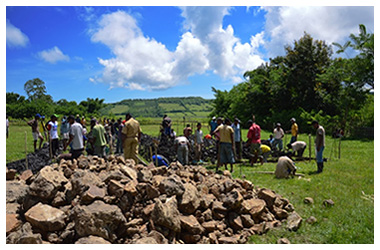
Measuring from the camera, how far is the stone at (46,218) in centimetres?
391

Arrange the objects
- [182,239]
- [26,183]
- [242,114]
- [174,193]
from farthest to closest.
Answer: [242,114], [26,183], [174,193], [182,239]

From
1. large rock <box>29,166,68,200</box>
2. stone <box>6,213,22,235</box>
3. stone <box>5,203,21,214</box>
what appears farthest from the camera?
stone <box>5,203,21,214</box>

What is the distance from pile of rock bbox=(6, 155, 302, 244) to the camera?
3938 millimetres

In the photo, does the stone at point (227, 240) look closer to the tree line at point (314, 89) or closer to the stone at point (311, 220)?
the stone at point (311, 220)

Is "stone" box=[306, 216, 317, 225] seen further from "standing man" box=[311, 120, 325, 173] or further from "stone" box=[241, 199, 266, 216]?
"standing man" box=[311, 120, 325, 173]

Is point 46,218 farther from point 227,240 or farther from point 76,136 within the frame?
point 76,136

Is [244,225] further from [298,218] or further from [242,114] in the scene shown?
[242,114]

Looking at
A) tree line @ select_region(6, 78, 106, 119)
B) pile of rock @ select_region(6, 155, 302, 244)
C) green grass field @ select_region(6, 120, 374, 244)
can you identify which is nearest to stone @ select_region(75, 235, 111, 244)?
pile of rock @ select_region(6, 155, 302, 244)

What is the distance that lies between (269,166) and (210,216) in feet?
19.5

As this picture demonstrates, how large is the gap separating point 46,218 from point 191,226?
2.13 m

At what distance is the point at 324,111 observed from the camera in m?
26.4

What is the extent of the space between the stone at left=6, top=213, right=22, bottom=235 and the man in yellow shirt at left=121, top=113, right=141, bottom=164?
175 inches

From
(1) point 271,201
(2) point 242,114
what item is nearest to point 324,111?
(2) point 242,114

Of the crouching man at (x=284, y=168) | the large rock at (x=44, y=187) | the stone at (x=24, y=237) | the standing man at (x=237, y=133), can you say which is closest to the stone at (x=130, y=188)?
the large rock at (x=44, y=187)
